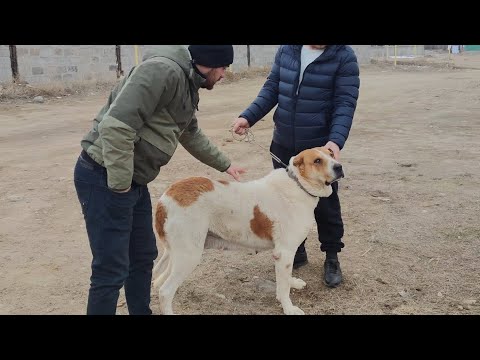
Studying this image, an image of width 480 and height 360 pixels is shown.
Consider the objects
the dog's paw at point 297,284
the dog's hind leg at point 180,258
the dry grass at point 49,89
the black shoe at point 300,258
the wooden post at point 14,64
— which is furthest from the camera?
the wooden post at point 14,64

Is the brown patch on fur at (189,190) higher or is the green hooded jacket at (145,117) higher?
the green hooded jacket at (145,117)

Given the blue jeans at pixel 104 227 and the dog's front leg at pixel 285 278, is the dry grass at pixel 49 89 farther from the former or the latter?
the blue jeans at pixel 104 227

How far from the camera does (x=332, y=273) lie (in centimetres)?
438

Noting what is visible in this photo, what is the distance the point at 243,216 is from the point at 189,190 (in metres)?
0.44

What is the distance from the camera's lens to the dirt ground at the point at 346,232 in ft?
13.5

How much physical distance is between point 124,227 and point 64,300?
1.46 meters

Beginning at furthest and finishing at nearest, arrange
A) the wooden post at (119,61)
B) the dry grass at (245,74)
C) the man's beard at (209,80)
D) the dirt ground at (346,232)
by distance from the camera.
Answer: the dry grass at (245,74) → the wooden post at (119,61) → the dirt ground at (346,232) → the man's beard at (209,80)

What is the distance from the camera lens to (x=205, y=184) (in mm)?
3799

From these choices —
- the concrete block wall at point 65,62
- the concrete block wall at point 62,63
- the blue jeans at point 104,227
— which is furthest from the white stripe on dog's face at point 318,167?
the concrete block wall at point 62,63

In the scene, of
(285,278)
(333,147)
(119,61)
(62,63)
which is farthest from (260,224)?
(119,61)

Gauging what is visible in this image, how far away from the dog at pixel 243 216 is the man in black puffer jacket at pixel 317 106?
0.98ft

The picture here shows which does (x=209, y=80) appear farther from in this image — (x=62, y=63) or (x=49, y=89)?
(x=62, y=63)

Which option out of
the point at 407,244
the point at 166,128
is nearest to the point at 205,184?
the point at 166,128

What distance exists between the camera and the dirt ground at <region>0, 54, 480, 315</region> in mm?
4102
